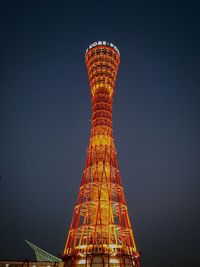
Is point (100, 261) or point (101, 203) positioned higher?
point (101, 203)

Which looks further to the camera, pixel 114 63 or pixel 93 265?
pixel 114 63

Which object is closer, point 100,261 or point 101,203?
point 100,261

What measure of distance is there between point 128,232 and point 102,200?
6.06m

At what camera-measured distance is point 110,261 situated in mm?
37094

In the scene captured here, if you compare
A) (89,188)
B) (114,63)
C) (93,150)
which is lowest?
Result: (89,188)

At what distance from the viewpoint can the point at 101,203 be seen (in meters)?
42.9

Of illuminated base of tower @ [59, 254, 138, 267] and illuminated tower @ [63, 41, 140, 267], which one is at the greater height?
illuminated tower @ [63, 41, 140, 267]

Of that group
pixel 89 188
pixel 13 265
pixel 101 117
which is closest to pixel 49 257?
pixel 13 265

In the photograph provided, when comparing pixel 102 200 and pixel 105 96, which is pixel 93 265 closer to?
pixel 102 200

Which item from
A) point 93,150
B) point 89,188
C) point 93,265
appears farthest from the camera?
point 93,150

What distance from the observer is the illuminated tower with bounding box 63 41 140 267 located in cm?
3781

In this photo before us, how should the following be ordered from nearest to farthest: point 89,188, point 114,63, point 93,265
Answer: point 93,265
point 89,188
point 114,63

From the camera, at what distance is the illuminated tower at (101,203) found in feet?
124

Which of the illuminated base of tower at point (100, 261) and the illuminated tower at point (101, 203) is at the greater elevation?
the illuminated tower at point (101, 203)
